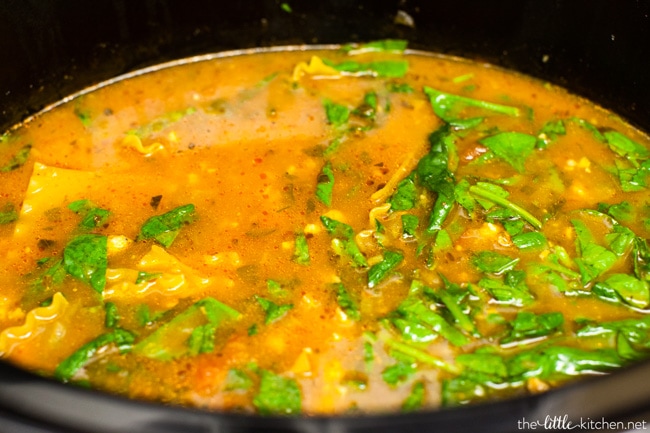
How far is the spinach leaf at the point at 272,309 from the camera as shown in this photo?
3.42 meters

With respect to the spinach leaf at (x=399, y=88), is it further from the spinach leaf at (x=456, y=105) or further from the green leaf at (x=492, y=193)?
the green leaf at (x=492, y=193)

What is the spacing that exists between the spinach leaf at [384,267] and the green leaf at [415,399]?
0.59 meters

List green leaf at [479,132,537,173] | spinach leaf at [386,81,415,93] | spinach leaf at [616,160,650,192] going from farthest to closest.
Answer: spinach leaf at [386,81,415,93]
green leaf at [479,132,537,173]
spinach leaf at [616,160,650,192]

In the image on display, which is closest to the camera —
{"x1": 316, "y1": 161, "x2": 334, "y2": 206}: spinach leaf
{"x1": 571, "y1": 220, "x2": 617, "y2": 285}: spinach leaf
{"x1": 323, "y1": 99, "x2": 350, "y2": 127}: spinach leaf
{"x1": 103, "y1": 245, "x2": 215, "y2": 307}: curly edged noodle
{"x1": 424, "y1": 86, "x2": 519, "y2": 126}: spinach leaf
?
{"x1": 103, "y1": 245, "x2": 215, "y2": 307}: curly edged noodle

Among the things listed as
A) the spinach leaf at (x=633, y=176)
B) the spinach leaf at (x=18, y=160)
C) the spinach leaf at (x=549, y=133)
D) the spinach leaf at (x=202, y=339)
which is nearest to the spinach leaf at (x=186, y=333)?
the spinach leaf at (x=202, y=339)

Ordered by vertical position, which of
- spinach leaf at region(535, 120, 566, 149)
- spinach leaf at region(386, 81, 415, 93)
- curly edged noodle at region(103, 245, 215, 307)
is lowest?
curly edged noodle at region(103, 245, 215, 307)

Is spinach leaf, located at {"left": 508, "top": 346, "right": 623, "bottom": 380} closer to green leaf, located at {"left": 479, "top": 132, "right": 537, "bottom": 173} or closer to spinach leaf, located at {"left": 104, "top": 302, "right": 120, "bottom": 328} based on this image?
green leaf, located at {"left": 479, "top": 132, "right": 537, "bottom": 173}

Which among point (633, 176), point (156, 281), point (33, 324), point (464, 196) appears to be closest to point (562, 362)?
point (464, 196)

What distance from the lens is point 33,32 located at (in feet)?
14.7

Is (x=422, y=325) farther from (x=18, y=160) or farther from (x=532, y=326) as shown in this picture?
(x=18, y=160)

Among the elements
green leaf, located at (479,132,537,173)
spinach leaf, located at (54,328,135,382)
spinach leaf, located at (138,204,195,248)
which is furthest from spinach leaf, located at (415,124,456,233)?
spinach leaf, located at (54,328,135,382)

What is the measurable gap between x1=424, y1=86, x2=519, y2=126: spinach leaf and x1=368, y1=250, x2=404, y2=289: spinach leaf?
4.31 ft

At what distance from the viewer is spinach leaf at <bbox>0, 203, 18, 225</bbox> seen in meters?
3.94

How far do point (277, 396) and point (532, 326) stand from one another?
1220 millimetres
